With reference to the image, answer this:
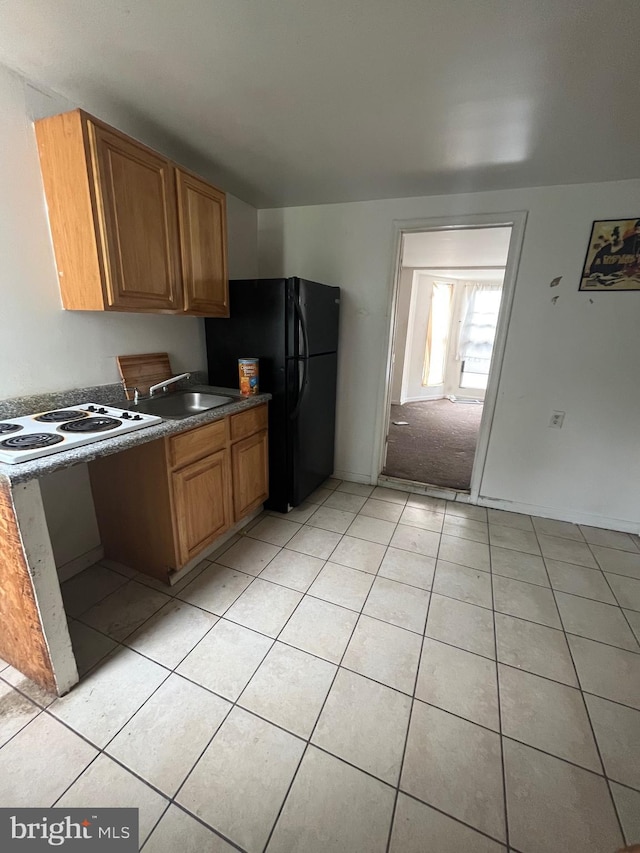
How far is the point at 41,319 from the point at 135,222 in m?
0.61

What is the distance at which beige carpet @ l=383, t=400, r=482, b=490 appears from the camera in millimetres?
3296

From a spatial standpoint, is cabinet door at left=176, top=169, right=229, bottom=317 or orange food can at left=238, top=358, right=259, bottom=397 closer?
cabinet door at left=176, top=169, right=229, bottom=317

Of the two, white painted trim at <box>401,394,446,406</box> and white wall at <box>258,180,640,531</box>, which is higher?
white wall at <box>258,180,640,531</box>

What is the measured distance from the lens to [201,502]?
1909 mm

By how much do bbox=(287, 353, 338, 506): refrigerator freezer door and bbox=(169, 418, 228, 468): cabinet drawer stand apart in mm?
579

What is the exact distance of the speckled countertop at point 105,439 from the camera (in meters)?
1.09

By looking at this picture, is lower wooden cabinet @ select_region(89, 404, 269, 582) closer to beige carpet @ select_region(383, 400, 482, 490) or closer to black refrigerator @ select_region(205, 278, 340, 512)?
black refrigerator @ select_region(205, 278, 340, 512)

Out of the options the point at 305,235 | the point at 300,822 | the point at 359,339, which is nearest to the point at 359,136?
the point at 305,235

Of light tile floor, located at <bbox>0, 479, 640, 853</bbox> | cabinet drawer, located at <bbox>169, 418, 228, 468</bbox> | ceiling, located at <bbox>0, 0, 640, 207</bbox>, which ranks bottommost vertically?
light tile floor, located at <bbox>0, 479, 640, 853</bbox>

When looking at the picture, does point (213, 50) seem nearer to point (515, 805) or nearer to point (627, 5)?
point (627, 5)

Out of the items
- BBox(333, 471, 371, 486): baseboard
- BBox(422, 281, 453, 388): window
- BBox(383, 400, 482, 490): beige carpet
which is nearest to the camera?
BBox(333, 471, 371, 486): baseboard

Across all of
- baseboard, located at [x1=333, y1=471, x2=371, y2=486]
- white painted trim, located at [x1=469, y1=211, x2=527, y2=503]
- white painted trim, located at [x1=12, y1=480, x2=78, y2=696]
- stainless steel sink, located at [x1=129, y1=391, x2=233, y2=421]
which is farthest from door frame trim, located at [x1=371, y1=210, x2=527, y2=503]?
white painted trim, located at [x1=12, y1=480, x2=78, y2=696]

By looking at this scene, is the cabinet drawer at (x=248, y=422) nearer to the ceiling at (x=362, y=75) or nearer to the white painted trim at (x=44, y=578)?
the white painted trim at (x=44, y=578)

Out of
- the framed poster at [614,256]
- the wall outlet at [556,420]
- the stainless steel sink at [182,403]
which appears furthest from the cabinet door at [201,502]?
the framed poster at [614,256]
